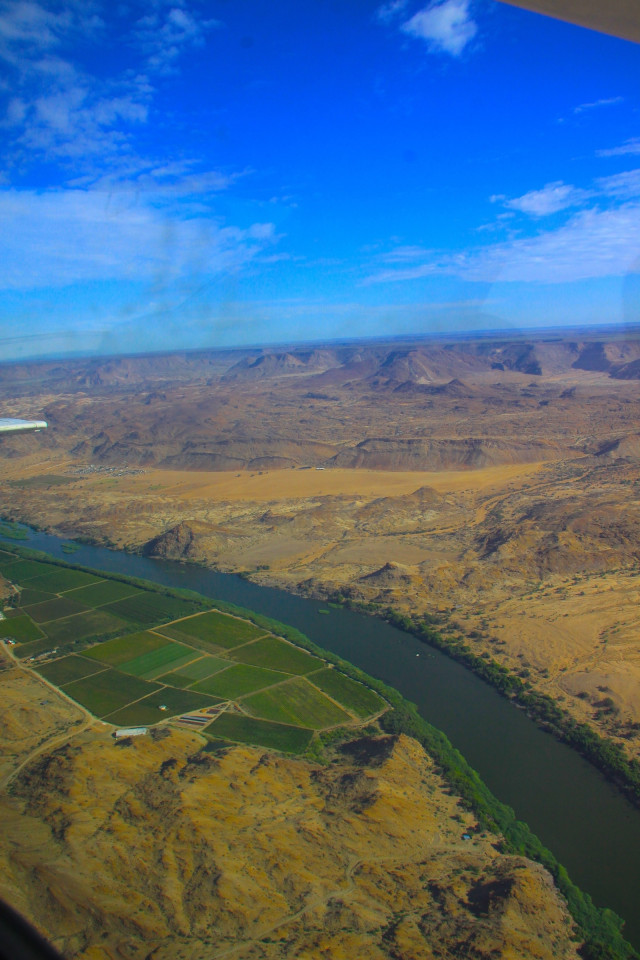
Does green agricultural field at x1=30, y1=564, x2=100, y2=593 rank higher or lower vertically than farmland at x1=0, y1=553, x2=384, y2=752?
higher

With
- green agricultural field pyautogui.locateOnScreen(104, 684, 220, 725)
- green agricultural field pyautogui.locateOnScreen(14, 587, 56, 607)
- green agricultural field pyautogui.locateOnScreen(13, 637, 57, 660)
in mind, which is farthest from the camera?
green agricultural field pyautogui.locateOnScreen(14, 587, 56, 607)

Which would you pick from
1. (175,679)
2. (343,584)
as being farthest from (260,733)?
(343,584)

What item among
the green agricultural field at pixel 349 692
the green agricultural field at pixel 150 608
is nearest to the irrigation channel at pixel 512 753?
the green agricultural field at pixel 349 692

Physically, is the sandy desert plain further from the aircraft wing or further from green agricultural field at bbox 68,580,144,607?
the aircraft wing

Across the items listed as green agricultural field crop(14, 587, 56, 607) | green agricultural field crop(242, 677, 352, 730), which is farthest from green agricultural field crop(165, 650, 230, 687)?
green agricultural field crop(14, 587, 56, 607)

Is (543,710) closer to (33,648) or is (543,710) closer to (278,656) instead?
(278,656)

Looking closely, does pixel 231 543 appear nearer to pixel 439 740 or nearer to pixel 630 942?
pixel 439 740

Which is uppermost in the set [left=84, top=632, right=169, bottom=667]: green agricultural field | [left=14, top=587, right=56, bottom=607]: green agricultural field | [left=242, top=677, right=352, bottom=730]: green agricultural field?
[left=14, top=587, right=56, bottom=607]: green agricultural field
